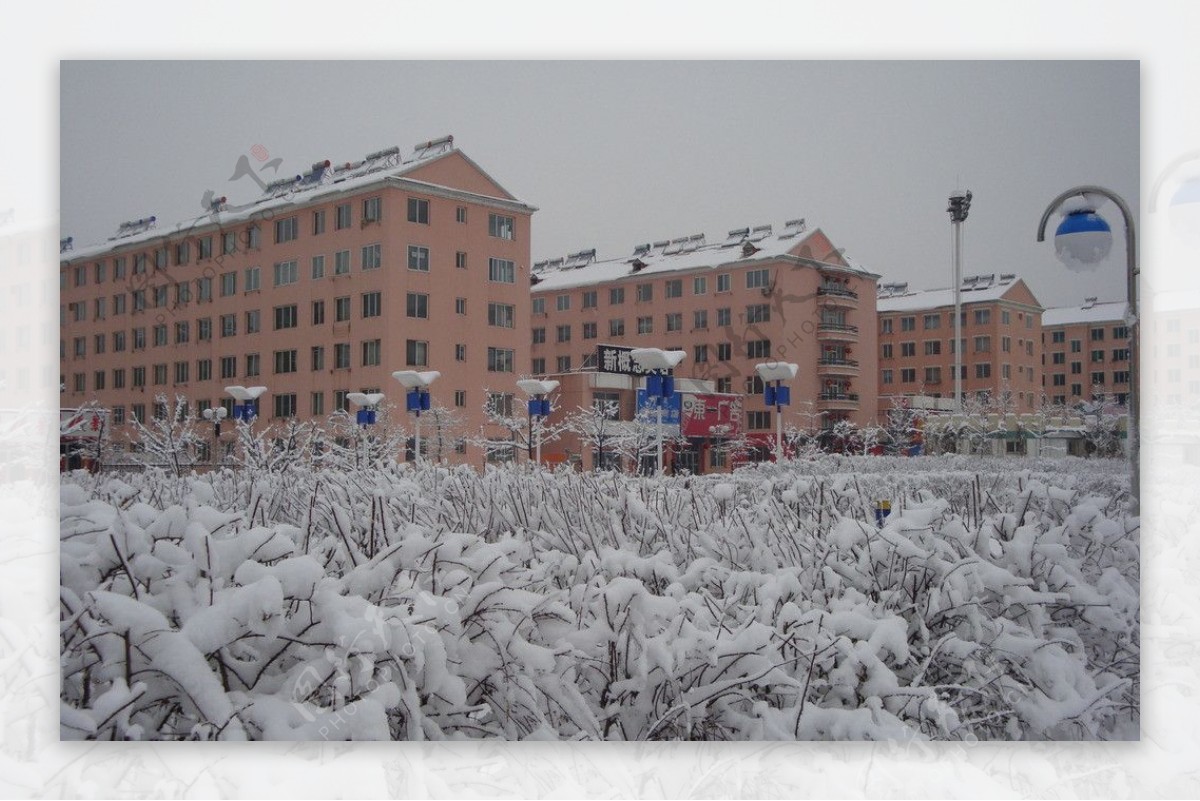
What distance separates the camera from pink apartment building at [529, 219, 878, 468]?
4129 millimetres

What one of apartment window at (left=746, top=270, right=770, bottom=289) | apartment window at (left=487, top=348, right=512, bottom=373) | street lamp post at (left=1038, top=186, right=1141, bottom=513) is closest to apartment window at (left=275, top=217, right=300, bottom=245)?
apartment window at (left=487, top=348, right=512, bottom=373)

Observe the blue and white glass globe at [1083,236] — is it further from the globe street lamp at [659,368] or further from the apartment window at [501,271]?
the apartment window at [501,271]

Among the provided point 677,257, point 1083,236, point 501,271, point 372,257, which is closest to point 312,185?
point 372,257

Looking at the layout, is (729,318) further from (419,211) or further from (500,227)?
(419,211)

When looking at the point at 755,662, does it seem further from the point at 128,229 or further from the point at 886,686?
the point at 128,229

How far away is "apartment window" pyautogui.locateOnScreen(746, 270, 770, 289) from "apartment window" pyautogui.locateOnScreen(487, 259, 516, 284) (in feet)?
3.29

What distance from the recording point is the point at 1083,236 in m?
3.67

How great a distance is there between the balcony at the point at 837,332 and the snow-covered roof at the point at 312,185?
1.76m

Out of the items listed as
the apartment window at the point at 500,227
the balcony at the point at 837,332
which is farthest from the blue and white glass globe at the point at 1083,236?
the apartment window at the point at 500,227

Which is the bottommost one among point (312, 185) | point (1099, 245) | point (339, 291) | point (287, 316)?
point (287, 316)

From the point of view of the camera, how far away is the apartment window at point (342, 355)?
13.7 feet

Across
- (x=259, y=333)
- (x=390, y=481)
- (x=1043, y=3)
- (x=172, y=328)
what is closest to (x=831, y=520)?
(x=390, y=481)

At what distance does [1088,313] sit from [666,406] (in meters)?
1.69

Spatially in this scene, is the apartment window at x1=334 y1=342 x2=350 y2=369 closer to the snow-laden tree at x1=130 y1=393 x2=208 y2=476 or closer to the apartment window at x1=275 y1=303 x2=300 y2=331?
the apartment window at x1=275 y1=303 x2=300 y2=331
